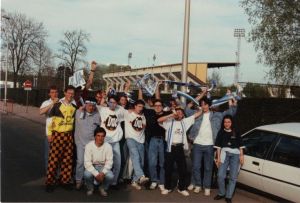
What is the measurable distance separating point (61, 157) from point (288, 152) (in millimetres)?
4154

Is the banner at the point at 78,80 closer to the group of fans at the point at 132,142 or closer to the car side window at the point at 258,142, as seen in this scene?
the group of fans at the point at 132,142

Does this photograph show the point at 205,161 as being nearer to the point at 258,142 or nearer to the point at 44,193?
the point at 258,142

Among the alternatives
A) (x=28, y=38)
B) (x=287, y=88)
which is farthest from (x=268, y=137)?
(x=28, y=38)

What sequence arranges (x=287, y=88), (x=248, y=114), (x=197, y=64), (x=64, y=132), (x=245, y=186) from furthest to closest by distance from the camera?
1. (x=197, y=64)
2. (x=287, y=88)
3. (x=248, y=114)
4. (x=245, y=186)
5. (x=64, y=132)

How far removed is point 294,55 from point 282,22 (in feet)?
5.51

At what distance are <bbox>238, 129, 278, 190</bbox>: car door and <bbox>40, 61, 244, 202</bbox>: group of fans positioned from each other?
337 millimetres

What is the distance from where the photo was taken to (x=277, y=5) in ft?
71.4

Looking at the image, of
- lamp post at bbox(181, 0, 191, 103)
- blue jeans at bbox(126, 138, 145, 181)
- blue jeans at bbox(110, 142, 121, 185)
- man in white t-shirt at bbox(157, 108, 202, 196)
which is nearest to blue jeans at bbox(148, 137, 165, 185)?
blue jeans at bbox(126, 138, 145, 181)

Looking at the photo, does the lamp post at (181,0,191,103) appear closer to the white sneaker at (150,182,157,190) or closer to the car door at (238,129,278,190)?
the car door at (238,129,278,190)

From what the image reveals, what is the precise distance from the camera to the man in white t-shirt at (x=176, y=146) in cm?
891

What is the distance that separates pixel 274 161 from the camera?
8.20 metres

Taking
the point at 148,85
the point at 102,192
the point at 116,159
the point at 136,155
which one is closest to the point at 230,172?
the point at 136,155

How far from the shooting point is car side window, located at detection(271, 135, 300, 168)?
25.6 ft

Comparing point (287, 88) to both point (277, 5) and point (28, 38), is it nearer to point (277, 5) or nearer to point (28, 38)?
point (277, 5)
